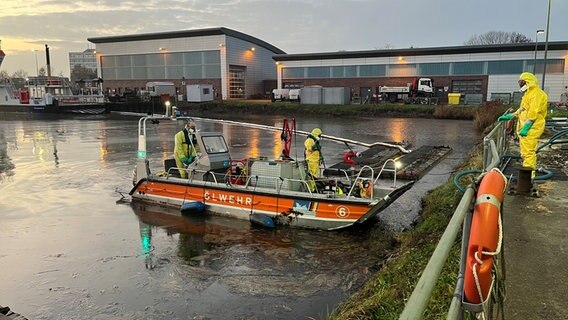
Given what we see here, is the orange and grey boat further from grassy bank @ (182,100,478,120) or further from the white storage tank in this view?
the white storage tank

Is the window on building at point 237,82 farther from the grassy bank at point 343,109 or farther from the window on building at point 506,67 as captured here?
the window on building at point 506,67

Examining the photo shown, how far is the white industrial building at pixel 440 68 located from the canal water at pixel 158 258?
37059 millimetres

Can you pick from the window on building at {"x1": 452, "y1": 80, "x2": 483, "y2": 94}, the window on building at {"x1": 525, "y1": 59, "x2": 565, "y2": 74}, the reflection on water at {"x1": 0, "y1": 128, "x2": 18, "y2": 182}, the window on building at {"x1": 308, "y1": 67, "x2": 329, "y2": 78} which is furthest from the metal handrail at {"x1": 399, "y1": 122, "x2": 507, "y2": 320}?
the window on building at {"x1": 308, "y1": 67, "x2": 329, "y2": 78}

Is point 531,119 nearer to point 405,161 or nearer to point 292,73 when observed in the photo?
point 405,161

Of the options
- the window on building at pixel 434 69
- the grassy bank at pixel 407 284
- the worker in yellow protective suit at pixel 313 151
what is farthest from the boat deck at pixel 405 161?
the window on building at pixel 434 69

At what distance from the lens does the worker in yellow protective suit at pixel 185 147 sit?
12211 millimetres

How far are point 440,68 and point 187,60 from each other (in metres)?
32.6

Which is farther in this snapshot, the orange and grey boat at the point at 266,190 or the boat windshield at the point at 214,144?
the boat windshield at the point at 214,144

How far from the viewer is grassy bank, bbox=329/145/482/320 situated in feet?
14.8

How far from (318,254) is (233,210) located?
292 centimetres

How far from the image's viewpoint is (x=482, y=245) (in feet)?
7.20

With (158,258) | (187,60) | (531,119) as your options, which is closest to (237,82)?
(187,60)

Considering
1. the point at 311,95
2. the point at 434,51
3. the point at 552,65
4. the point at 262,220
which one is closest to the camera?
the point at 262,220

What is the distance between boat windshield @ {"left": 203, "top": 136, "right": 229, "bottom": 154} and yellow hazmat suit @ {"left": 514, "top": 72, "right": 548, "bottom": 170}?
7603 millimetres
